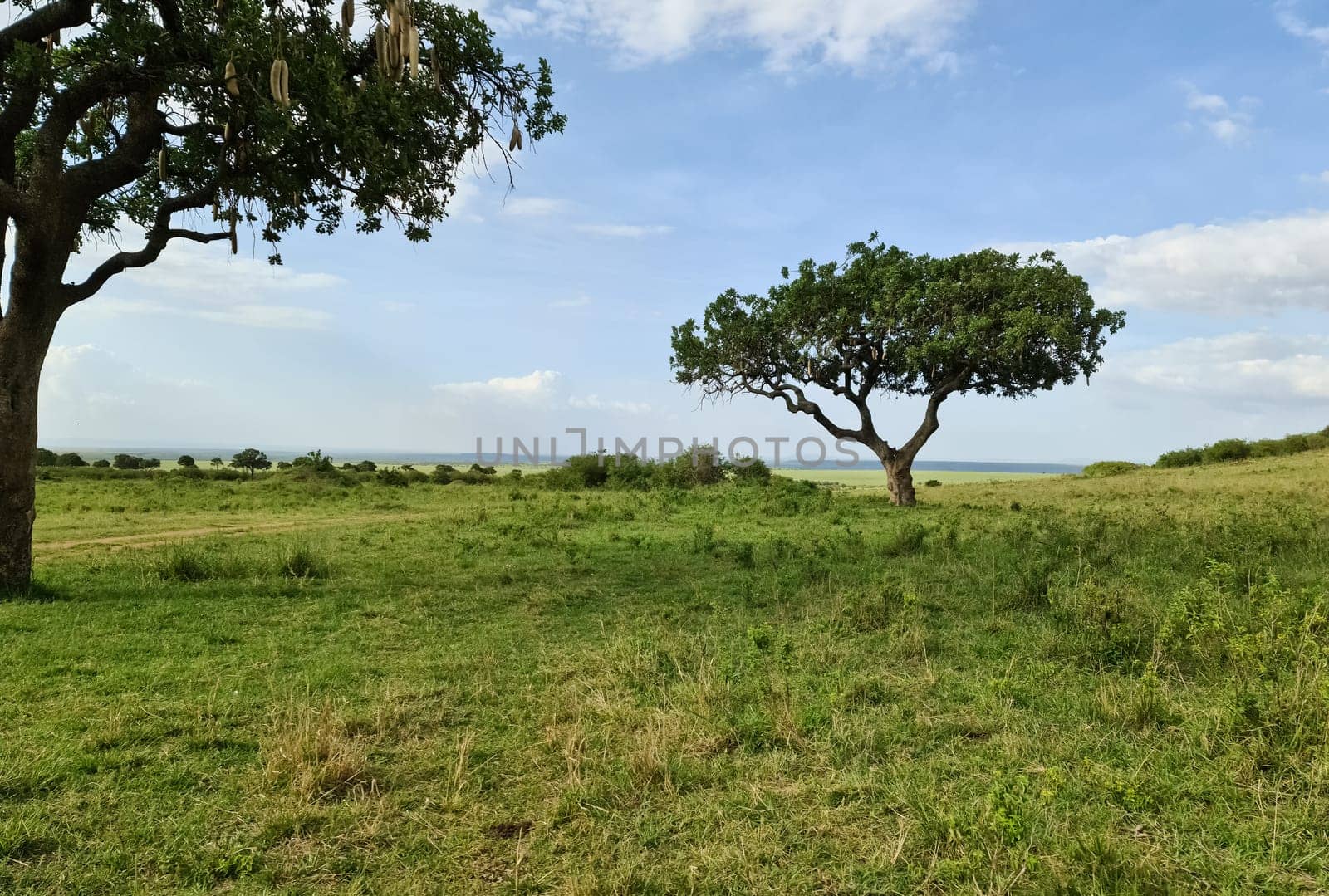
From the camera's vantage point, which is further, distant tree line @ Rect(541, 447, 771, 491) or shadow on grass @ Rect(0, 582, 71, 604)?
distant tree line @ Rect(541, 447, 771, 491)

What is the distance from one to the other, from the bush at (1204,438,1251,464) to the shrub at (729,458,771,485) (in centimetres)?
3691

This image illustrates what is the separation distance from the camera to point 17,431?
944 cm

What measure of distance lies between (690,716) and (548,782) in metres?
1.19

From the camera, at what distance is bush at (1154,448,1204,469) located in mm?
54188

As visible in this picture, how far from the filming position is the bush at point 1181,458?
54188mm

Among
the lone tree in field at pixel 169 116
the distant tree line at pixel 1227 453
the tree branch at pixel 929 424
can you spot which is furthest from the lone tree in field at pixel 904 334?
the distant tree line at pixel 1227 453

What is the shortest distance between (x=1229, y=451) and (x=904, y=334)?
44830 mm

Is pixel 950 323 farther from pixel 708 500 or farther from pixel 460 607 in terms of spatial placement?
pixel 460 607

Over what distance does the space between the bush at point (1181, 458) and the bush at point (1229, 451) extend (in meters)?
0.75

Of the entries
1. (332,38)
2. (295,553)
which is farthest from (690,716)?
(332,38)

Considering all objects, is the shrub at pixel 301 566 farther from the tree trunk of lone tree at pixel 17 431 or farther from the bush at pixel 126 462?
the bush at pixel 126 462

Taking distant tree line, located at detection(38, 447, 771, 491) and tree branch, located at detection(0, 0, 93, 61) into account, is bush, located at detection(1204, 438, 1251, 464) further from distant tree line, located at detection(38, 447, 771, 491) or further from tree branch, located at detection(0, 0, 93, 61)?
tree branch, located at detection(0, 0, 93, 61)

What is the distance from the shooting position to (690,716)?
5.00m

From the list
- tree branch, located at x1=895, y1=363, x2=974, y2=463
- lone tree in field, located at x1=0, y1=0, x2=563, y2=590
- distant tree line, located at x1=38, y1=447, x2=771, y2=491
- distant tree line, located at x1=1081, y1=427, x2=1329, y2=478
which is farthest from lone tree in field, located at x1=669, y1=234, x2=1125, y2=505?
distant tree line, located at x1=1081, y1=427, x2=1329, y2=478
